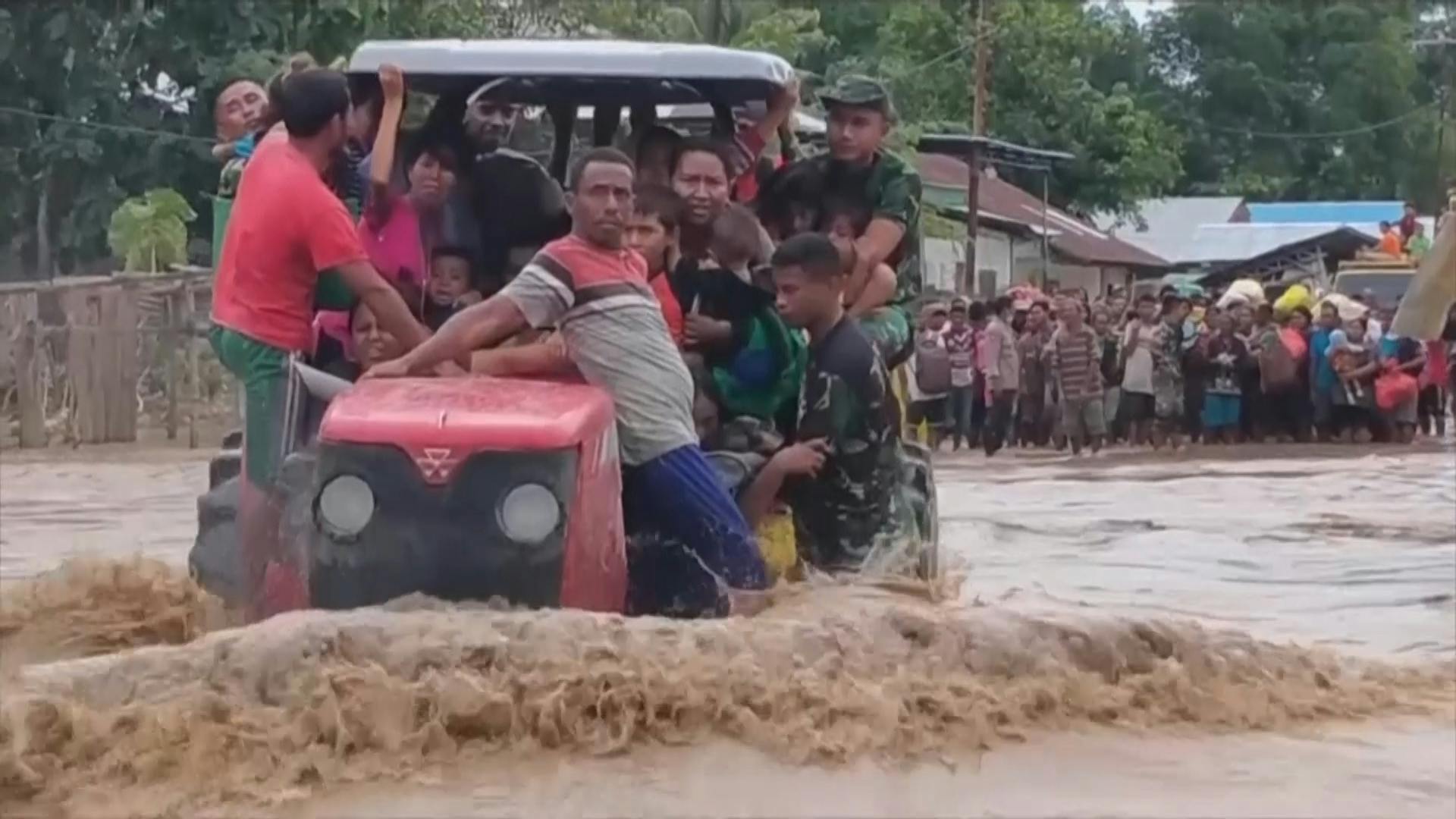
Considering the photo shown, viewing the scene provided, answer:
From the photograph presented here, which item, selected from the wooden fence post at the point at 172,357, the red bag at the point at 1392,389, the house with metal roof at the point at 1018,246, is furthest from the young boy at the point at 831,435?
the house with metal roof at the point at 1018,246

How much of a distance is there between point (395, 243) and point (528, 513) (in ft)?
6.77

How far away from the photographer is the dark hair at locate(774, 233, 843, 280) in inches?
289

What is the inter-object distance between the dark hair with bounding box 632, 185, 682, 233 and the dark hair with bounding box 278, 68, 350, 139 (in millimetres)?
953

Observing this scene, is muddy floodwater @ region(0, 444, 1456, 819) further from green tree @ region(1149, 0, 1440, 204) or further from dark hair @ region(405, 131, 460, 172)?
green tree @ region(1149, 0, 1440, 204)

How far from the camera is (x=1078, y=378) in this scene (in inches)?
950

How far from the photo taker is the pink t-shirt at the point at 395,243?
7598mm

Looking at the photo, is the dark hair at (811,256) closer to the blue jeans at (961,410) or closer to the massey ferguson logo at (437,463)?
the massey ferguson logo at (437,463)

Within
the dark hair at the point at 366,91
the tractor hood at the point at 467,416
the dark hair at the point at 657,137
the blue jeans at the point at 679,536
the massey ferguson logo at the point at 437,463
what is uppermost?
the dark hair at the point at 366,91

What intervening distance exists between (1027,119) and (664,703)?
139ft

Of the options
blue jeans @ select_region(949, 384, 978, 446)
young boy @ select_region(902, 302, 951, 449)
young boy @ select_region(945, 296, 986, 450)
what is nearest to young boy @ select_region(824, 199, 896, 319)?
young boy @ select_region(902, 302, 951, 449)

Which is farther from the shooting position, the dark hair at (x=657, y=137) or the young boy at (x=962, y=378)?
the young boy at (x=962, y=378)

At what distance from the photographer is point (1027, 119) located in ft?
155

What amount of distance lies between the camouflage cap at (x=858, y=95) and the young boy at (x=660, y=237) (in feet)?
3.46

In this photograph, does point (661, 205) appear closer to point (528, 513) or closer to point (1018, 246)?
point (528, 513)
